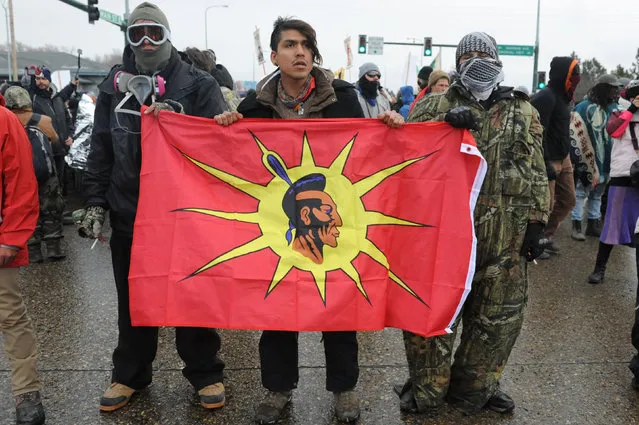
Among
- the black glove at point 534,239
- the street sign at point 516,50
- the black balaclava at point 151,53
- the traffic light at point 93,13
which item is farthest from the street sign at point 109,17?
the street sign at point 516,50

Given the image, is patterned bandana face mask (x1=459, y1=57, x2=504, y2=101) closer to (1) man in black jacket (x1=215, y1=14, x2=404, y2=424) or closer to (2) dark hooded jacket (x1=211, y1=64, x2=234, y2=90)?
(1) man in black jacket (x1=215, y1=14, x2=404, y2=424)

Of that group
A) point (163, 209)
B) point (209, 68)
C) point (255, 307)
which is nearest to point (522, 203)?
point (255, 307)

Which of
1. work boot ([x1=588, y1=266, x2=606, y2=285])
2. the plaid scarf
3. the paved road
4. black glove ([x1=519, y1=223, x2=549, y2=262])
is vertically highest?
the plaid scarf

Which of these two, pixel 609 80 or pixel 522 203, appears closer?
pixel 522 203

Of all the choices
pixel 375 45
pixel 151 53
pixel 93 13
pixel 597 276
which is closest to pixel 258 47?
pixel 93 13

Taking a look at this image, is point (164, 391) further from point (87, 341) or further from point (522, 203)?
point (522, 203)

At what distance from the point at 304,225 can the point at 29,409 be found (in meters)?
1.73

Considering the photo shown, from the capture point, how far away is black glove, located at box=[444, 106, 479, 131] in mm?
2881

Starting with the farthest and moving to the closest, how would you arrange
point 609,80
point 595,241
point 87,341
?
point 595,241 → point 609,80 → point 87,341

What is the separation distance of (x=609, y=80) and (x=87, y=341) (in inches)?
246

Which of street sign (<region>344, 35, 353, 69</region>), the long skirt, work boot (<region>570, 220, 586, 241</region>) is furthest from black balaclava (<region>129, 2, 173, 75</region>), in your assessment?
street sign (<region>344, 35, 353, 69</region>)

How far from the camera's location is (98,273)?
19.6 ft

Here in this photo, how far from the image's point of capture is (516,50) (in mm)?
28797

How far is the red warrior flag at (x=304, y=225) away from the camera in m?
2.95
